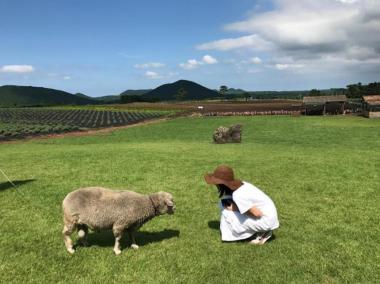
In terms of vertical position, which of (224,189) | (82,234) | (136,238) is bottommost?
(136,238)

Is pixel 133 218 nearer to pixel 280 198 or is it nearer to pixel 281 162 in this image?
pixel 280 198

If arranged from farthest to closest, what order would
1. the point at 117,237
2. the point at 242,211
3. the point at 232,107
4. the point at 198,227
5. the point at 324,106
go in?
the point at 232,107, the point at 324,106, the point at 198,227, the point at 242,211, the point at 117,237

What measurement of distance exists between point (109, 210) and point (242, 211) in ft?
8.61

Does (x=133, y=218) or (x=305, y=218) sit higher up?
(x=133, y=218)

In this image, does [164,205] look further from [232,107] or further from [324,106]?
[232,107]

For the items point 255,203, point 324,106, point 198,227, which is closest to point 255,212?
point 255,203

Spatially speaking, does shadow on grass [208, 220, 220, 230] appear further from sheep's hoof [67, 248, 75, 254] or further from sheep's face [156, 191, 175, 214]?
sheep's hoof [67, 248, 75, 254]

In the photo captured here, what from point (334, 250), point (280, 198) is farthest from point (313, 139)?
point (334, 250)

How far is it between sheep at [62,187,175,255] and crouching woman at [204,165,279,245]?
1.19 metres

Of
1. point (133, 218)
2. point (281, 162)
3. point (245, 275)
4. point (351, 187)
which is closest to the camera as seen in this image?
point (245, 275)

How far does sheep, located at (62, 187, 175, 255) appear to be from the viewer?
8.12 metres

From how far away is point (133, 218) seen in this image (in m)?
8.38

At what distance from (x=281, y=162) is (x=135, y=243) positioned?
11.6 m

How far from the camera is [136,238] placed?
9.48 metres
